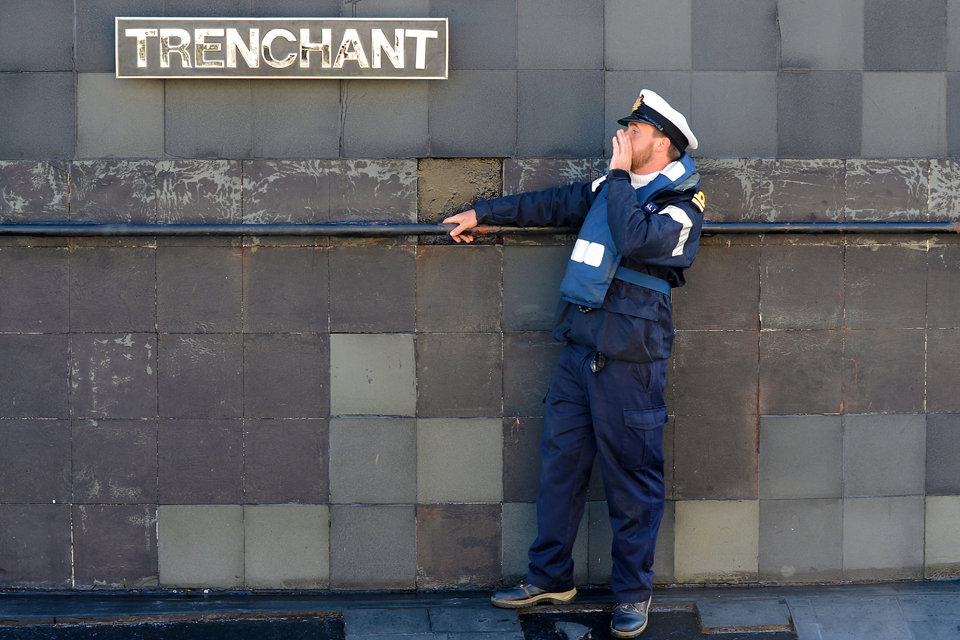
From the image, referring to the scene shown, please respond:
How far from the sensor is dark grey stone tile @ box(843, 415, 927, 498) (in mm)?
4102

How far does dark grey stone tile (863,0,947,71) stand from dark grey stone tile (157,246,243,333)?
311cm

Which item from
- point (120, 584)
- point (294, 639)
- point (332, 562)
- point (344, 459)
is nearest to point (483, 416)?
point (344, 459)

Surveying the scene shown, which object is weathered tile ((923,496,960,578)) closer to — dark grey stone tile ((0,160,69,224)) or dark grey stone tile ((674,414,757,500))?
dark grey stone tile ((674,414,757,500))

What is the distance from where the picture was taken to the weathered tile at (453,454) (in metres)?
4.00

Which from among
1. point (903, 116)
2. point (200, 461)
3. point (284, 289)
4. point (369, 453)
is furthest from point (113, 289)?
point (903, 116)

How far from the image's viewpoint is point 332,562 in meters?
4.02

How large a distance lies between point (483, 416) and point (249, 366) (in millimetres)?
1109

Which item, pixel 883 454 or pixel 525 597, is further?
pixel 883 454

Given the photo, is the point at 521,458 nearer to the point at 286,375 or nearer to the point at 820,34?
the point at 286,375

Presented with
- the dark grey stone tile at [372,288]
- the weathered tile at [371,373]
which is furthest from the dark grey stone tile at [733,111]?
the weathered tile at [371,373]

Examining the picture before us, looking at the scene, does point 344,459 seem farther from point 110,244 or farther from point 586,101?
point 586,101

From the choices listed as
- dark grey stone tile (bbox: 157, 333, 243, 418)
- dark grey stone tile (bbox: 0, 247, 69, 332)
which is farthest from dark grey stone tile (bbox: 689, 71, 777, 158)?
dark grey stone tile (bbox: 0, 247, 69, 332)

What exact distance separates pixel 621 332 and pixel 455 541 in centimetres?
131

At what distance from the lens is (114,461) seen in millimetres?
3969
